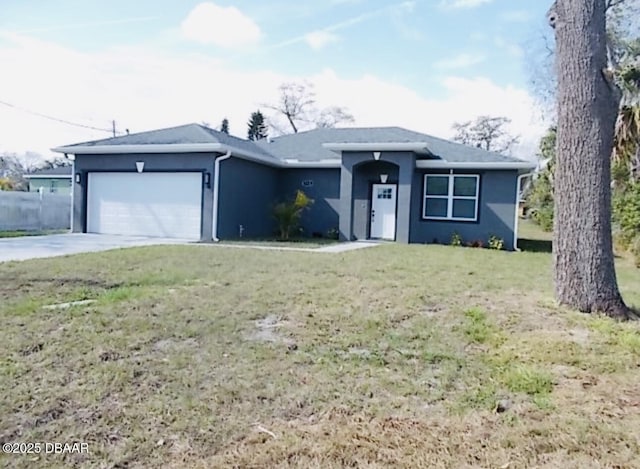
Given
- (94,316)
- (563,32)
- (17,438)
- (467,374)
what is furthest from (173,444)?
(563,32)

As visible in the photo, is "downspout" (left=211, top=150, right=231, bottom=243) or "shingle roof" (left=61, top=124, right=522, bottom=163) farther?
"shingle roof" (left=61, top=124, right=522, bottom=163)

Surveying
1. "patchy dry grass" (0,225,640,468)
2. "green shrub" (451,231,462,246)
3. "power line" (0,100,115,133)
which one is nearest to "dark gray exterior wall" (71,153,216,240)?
"green shrub" (451,231,462,246)

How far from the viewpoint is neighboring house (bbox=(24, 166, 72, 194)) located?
29.0m

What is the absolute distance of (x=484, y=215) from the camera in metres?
16.2

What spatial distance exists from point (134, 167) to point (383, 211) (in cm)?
816

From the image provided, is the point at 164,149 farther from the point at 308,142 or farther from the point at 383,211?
the point at 383,211

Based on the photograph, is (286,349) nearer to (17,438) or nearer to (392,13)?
(17,438)

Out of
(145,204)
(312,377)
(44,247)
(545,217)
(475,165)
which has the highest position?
(475,165)

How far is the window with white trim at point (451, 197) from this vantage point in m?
16.4

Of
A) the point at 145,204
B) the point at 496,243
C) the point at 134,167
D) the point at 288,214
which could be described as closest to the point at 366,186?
the point at 288,214

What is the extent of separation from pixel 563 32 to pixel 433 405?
4.78m

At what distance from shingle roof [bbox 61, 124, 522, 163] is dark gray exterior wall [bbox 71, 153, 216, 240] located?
0.41m

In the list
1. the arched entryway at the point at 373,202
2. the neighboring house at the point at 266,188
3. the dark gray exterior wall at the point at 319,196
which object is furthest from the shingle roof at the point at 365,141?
the arched entryway at the point at 373,202

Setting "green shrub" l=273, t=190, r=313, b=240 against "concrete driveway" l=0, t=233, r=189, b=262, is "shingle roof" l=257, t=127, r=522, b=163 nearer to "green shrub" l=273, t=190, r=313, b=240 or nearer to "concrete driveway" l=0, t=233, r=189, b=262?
"green shrub" l=273, t=190, r=313, b=240
